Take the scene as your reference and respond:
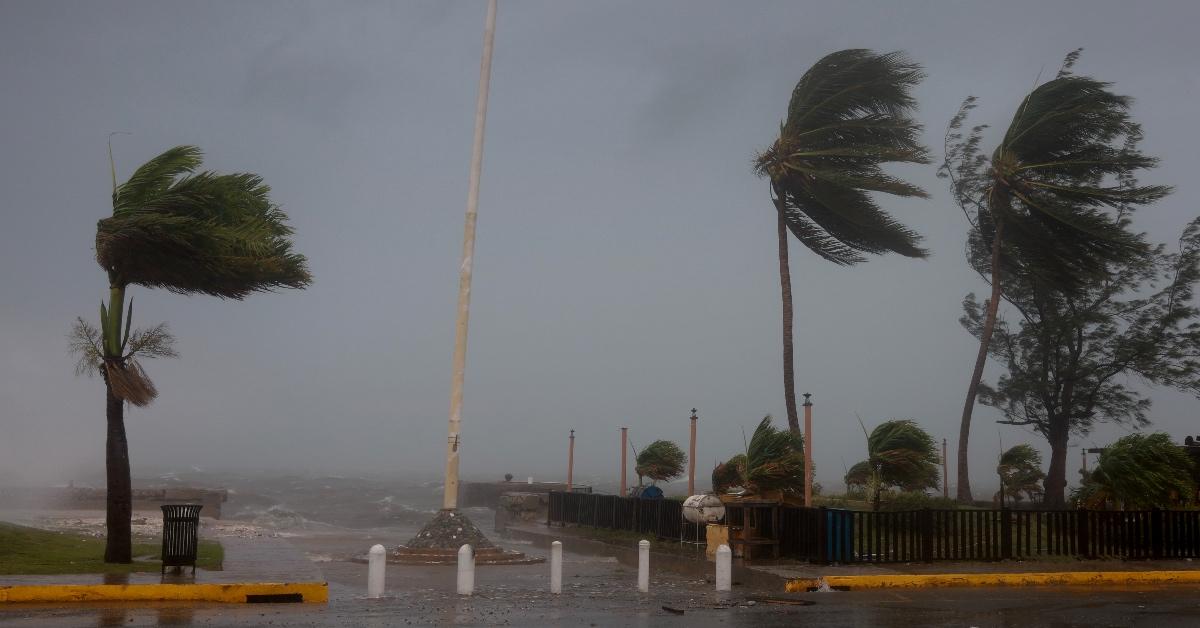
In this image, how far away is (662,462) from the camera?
2925 cm

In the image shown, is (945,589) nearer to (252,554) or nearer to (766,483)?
(766,483)

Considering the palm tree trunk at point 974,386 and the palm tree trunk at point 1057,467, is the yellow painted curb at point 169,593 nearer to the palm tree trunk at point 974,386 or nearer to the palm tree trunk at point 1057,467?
the palm tree trunk at point 974,386

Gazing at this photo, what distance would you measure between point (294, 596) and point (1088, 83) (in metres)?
36.0

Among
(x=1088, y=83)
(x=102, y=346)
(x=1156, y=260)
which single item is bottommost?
(x=102, y=346)

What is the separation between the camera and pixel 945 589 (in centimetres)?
1596

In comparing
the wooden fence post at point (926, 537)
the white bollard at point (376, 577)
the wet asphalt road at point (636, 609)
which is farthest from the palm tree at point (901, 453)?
the white bollard at point (376, 577)

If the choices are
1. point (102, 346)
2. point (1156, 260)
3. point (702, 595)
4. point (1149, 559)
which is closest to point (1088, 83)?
point (1156, 260)

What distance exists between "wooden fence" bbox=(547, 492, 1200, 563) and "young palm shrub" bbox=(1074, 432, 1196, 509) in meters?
0.82

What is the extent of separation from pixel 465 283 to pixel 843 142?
17.2 m

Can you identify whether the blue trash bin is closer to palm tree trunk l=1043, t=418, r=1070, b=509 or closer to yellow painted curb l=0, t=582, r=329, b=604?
yellow painted curb l=0, t=582, r=329, b=604

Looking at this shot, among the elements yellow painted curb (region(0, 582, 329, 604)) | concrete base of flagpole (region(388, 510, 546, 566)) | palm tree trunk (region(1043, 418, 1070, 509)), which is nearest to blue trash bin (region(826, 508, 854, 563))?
concrete base of flagpole (region(388, 510, 546, 566))

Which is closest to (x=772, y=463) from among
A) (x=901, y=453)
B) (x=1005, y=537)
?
(x=901, y=453)

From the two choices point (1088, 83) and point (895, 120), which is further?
point (1088, 83)

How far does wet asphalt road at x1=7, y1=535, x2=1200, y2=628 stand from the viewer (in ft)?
37.5
